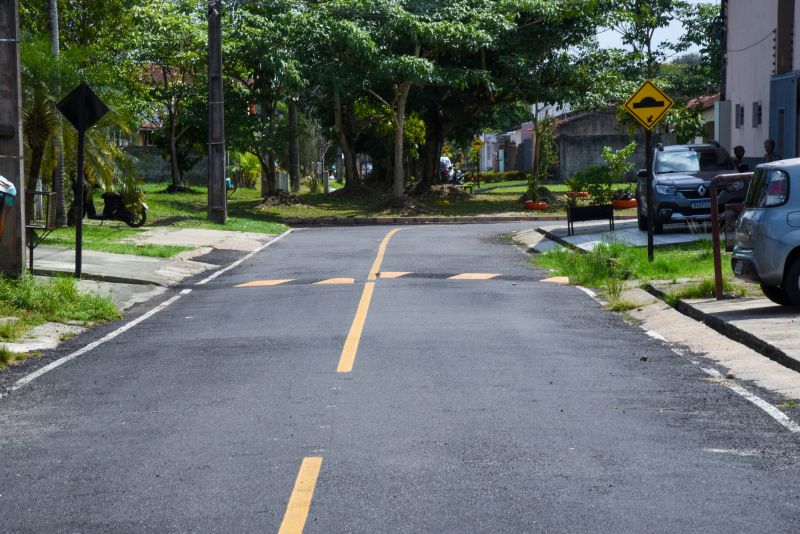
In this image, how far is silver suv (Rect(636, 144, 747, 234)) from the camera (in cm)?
2462

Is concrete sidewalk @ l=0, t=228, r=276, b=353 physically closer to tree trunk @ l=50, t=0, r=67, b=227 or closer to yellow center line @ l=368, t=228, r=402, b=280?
tree trunk @ l=50, t=0, r=67, b=227

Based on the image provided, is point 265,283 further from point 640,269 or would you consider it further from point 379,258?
point 640,269

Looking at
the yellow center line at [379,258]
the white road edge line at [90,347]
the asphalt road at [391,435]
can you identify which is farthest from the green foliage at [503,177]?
the asphalt road at [391,435]

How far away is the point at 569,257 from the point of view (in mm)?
21016

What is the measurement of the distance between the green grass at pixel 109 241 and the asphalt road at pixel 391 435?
929 cm

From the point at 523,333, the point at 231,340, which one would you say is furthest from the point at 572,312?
the point at 231,340

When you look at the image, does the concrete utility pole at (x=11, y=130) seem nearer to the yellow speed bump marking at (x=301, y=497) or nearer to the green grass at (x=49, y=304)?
the green grass at (x=49, y=304)

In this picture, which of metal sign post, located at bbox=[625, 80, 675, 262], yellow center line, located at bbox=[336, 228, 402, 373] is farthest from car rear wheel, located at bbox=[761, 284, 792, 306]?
metal sign post, located at bbox=[625, 80, 675, 262]

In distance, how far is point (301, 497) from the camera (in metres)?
6.16

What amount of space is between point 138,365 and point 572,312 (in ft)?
19.0

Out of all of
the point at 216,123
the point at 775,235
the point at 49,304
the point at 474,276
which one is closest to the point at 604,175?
the point at 216,123

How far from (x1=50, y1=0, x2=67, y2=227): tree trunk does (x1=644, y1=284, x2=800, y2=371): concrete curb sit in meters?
14.7

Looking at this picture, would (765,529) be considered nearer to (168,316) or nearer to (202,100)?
(168,316)

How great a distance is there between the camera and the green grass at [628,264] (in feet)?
58.5
